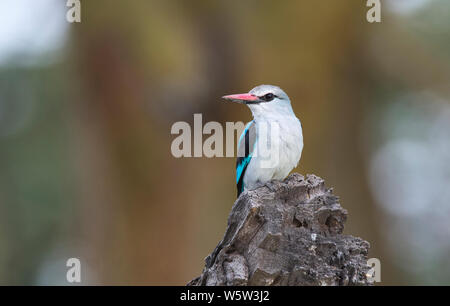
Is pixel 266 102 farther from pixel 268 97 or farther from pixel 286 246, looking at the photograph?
pixel 286 246

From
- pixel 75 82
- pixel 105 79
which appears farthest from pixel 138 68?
pixel 75 82

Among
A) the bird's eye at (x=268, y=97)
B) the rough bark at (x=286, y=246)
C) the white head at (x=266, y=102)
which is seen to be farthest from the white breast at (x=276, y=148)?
the rough bark at (x=286, y=246)

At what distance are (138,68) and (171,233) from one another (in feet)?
11.7

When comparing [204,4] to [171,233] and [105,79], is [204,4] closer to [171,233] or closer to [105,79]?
[105,79]

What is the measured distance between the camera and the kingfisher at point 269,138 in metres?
6.81

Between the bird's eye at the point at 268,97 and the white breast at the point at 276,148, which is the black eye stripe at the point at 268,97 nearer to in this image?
the bird's eye at the point at 268,97

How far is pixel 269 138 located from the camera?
269 inches

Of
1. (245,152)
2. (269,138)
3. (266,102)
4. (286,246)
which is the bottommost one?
(286,246)

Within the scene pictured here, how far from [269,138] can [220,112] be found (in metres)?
5.24

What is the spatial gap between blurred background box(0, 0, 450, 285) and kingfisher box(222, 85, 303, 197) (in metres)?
4.73

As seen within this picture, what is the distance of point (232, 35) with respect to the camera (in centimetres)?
1265

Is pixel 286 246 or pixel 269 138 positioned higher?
pixel 269 138

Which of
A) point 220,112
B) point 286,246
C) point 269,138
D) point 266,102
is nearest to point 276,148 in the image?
point 269,138
